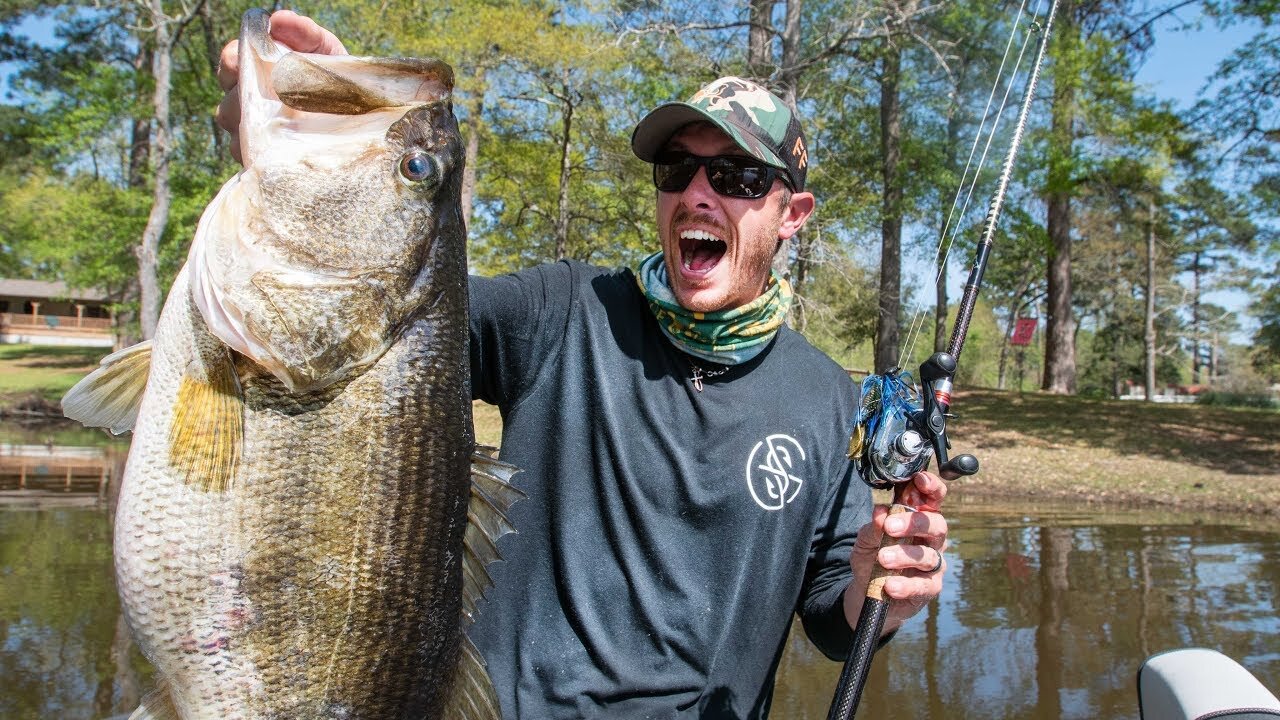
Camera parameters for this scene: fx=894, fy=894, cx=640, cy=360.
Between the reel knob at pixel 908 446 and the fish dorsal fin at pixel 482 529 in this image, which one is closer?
the fish dorsal fin at pixel 482 529

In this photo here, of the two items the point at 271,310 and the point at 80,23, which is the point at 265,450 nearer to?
the point at 271,310

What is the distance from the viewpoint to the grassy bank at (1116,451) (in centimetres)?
1261

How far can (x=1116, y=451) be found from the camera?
14594mm

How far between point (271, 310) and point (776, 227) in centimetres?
151

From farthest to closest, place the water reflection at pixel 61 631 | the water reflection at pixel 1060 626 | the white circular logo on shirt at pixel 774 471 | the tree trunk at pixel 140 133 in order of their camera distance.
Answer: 1. the tree trunk at pixel 140 133
2. the water reflection at pixel 1060 626
3. the water reflection at pixel 61 631
4. the white circular logo on shirt at pixel 774 471

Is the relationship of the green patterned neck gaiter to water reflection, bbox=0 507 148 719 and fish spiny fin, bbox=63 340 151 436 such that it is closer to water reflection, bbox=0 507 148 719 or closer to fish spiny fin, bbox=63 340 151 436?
fish spiny fin, bbox=63 340 151 436

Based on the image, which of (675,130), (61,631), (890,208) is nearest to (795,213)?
(675,130)

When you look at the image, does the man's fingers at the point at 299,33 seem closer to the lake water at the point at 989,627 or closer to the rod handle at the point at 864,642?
the rod handle at the point at 864,642

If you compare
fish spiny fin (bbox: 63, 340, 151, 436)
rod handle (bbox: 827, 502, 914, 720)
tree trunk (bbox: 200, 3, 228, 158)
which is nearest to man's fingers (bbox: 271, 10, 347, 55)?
fish spiny fin (bbox: 63, 340, 151, 436)

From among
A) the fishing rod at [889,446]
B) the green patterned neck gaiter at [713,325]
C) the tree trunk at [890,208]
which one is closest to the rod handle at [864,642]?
the fishing rod at [889,446]

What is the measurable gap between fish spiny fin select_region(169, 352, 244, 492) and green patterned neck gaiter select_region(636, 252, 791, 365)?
1.17 metres

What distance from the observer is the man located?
2.27 meters

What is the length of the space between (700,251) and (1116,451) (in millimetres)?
14222

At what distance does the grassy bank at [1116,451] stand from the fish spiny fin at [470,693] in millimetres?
12088
